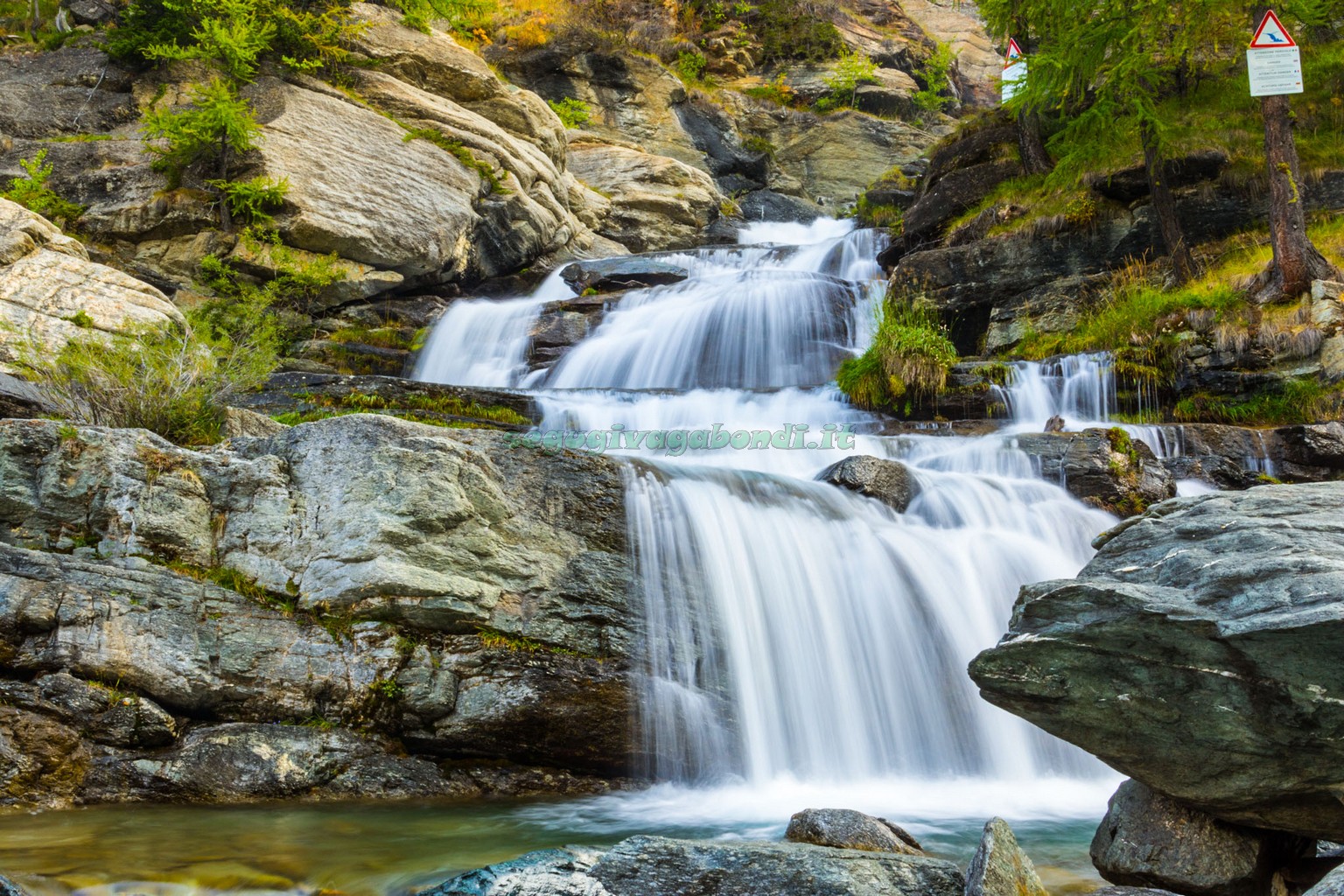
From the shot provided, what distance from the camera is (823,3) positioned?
31.1 meters

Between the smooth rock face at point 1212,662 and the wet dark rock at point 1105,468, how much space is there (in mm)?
4308

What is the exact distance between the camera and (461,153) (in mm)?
15891

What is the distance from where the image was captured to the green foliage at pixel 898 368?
10.4 meters

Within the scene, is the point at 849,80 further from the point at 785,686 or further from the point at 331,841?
the point at 331,841

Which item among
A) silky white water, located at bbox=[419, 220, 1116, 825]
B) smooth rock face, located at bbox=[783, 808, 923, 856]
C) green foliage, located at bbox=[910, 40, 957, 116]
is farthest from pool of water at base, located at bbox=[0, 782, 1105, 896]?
green foliage, located at bbox=[910, 40, 957, 116]

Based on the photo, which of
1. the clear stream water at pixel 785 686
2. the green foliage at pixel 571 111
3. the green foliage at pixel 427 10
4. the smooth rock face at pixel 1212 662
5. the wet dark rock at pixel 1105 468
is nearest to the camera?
the smooth rock face at pixel 1212 662

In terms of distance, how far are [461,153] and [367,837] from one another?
1422 cm

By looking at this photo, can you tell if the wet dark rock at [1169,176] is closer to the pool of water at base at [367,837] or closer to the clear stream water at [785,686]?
Answer: the clear stream water at [785,686]

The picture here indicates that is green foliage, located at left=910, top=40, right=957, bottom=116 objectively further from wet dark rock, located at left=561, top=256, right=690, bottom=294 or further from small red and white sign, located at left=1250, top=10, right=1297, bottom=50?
small red and white sign, located at left=1250, top=10, right=1297, bottom=50

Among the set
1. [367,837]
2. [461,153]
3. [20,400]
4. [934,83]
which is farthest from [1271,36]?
[934,83]

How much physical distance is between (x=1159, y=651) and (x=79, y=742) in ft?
17.4

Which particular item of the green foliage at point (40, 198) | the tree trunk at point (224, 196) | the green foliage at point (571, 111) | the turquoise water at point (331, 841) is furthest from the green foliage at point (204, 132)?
the turquoise water at point (331, 841)

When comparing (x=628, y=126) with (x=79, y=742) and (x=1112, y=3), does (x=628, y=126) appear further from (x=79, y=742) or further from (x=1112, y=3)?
(x=79, y=742)

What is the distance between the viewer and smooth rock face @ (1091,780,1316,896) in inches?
133
